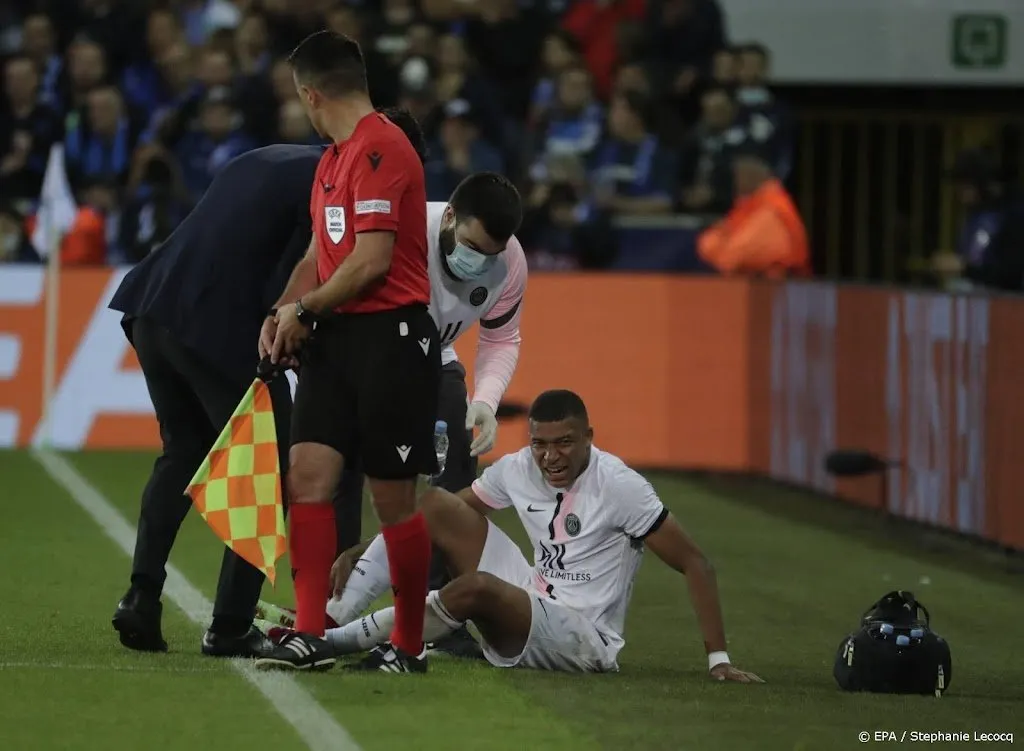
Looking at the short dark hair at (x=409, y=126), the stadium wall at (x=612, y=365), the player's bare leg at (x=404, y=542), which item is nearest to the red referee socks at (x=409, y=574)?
the player's bare leg at (x=404, y=542)

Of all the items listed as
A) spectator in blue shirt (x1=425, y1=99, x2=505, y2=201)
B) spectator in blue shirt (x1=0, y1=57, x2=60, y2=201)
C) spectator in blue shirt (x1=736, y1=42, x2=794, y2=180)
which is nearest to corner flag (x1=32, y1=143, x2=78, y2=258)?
→ spectator in blue shirt (x1=0, y1=57, x2=60, y2=201)

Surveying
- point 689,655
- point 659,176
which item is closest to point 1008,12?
point 659,176

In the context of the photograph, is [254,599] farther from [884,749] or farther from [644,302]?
[644,302]

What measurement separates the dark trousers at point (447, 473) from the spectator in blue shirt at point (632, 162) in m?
8.39

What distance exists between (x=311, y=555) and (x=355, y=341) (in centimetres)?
63

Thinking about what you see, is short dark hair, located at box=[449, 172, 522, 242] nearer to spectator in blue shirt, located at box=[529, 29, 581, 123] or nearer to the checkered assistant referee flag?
the checkered assistant referee flag

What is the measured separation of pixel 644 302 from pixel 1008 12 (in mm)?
6862

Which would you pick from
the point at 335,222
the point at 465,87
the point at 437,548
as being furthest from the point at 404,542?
the point at 465,87

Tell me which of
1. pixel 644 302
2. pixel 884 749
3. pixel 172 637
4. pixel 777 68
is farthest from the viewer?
pixel 777 68

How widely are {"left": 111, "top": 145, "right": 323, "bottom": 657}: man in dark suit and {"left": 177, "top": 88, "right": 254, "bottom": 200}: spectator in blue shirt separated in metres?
8.90

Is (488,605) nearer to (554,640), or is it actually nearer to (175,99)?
(554,640)

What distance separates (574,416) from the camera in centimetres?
677

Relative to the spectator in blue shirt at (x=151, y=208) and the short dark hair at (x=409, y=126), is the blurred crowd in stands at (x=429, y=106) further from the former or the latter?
the short dark hair at (x=409, y=126)

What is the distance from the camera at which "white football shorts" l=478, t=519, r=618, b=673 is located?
6.71m
